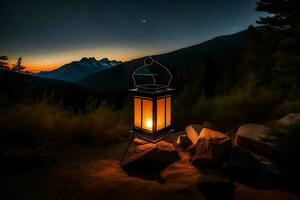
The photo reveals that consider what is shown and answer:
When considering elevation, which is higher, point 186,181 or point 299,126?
point 299,126

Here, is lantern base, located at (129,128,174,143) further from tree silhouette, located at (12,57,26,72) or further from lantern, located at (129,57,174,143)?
tree silhouette, located at (12,57,26,72)

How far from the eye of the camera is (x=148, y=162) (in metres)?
2.96

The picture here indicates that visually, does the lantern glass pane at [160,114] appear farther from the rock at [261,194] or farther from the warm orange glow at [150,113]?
the rock at [261,194]

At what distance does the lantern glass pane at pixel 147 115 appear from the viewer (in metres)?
3.01

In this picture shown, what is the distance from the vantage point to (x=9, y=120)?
3.45 m

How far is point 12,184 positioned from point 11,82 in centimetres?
409

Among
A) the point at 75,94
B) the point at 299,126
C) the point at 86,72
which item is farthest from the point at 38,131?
the point at 86,72

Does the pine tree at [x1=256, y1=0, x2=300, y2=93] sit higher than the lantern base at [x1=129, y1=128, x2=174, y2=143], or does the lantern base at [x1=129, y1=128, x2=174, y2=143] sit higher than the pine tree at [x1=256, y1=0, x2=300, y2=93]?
the pine tree at [x1=256, y1=0, x2=300, y2=93]

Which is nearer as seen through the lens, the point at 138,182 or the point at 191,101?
the point at 138,182

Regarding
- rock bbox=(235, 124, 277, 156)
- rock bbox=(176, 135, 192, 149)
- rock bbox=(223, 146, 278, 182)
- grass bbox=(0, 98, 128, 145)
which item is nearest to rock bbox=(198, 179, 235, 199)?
rock bbox=(223, 146, 278, 182)

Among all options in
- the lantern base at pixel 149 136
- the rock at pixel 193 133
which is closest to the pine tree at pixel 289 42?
the rock at pixel 193 133

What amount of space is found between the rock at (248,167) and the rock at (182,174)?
1.29 feet

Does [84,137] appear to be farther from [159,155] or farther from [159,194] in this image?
[159,194]

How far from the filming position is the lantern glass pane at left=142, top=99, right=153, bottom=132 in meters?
3.01
